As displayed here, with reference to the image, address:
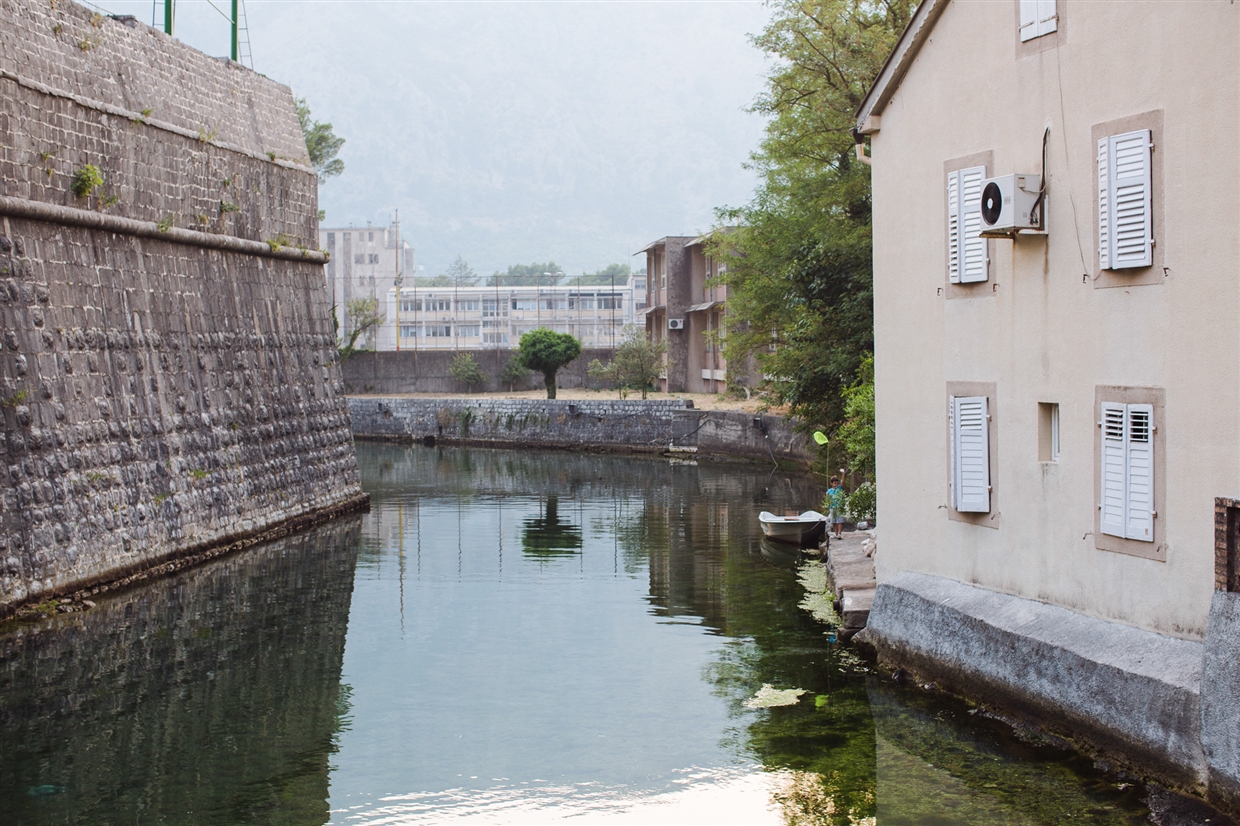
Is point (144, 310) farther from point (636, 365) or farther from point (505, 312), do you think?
point (505, 312)

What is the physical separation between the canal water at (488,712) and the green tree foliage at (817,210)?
7.27 m

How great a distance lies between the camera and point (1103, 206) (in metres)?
9.18

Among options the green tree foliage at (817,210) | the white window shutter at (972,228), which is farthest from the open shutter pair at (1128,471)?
the green tree foliage at (817,210)

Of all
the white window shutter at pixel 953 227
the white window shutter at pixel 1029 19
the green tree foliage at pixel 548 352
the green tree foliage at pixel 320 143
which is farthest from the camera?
the green tree foliage at pixel 320 143

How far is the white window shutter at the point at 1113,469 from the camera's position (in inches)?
356

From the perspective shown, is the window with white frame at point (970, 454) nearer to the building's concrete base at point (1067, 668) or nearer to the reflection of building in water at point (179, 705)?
the building's concrete base at point (1067, 668)

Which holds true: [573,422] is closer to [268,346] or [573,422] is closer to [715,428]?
[715,428]

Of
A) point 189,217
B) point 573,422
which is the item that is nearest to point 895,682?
point 189,217

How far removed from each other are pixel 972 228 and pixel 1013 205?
107 cm

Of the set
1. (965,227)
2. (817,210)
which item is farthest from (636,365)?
(965,227)

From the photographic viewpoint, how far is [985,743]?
9602 mm

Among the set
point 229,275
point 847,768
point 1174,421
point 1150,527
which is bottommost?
point 847,768

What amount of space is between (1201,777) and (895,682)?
3691 millimetres

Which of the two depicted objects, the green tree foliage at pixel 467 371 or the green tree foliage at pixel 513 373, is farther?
the green tree foliage at pixel 467 371
